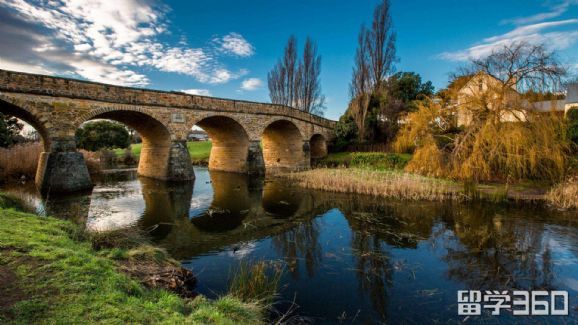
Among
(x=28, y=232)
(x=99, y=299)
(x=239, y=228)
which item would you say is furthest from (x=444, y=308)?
(x=28, y=232)

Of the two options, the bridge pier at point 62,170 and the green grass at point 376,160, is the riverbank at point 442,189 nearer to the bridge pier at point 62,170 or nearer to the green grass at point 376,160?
the green grass at point 376,160

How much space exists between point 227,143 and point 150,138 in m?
6.74

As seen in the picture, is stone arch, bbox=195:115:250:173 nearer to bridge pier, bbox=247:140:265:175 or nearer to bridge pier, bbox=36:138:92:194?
bridge pier, bbox=247:140:265:175

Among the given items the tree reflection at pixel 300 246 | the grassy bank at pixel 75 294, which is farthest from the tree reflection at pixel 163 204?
the grassy bank at pixel 75 294

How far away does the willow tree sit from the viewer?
476 inches

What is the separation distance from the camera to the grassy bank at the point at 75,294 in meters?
2.75

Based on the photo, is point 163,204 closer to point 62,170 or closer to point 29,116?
point 62,170

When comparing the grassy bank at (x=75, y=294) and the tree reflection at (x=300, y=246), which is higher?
the grassy bank at (x=75, y=294)

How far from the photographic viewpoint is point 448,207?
447 inches

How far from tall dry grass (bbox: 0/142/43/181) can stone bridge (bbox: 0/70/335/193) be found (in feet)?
13.2

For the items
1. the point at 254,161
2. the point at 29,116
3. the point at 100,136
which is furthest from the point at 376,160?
the point at 100,136

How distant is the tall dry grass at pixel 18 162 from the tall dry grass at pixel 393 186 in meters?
15.8

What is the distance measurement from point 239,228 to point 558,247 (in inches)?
338

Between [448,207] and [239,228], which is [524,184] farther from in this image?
[239,228]
